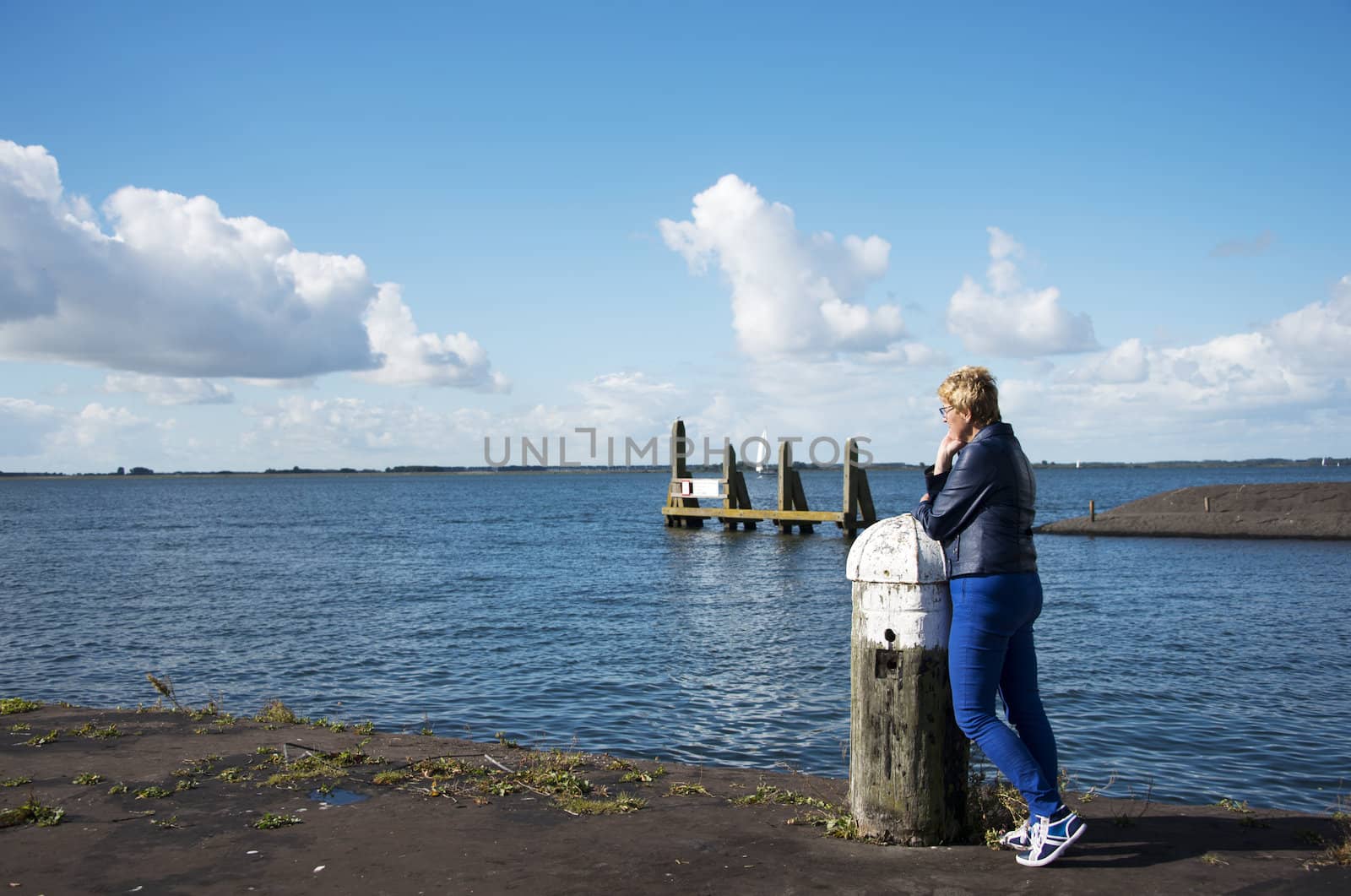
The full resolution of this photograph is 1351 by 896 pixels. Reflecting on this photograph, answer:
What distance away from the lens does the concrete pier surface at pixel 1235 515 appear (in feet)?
123

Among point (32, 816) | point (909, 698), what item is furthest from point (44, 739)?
point (909, 698)

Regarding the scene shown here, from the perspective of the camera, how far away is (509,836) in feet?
15.7

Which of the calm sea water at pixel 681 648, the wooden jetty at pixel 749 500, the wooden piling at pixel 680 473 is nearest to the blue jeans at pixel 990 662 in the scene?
the calm sea water at pixel 681 648

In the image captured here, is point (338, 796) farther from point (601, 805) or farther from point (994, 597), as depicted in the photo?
point (994, 597)

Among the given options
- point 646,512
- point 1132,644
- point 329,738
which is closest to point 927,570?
point 329,738

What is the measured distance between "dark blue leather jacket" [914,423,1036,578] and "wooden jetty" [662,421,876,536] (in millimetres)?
29944

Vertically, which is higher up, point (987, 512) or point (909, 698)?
point (987, 512)

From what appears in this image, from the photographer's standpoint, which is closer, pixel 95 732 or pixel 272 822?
pixel 272 822

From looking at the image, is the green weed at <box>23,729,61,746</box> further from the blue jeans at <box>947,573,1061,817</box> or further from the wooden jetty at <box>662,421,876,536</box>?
the wooden jetty at <box>662,421,876,536</box>

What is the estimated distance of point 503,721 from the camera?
420 inches

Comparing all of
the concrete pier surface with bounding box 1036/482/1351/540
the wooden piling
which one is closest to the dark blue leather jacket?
the wooden piling

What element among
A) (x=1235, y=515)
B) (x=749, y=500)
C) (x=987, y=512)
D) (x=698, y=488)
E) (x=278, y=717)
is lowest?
(x=278, y=717)

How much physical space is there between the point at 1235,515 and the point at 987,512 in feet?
134

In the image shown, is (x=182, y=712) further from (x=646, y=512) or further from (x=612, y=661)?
(x=646, y=512)
